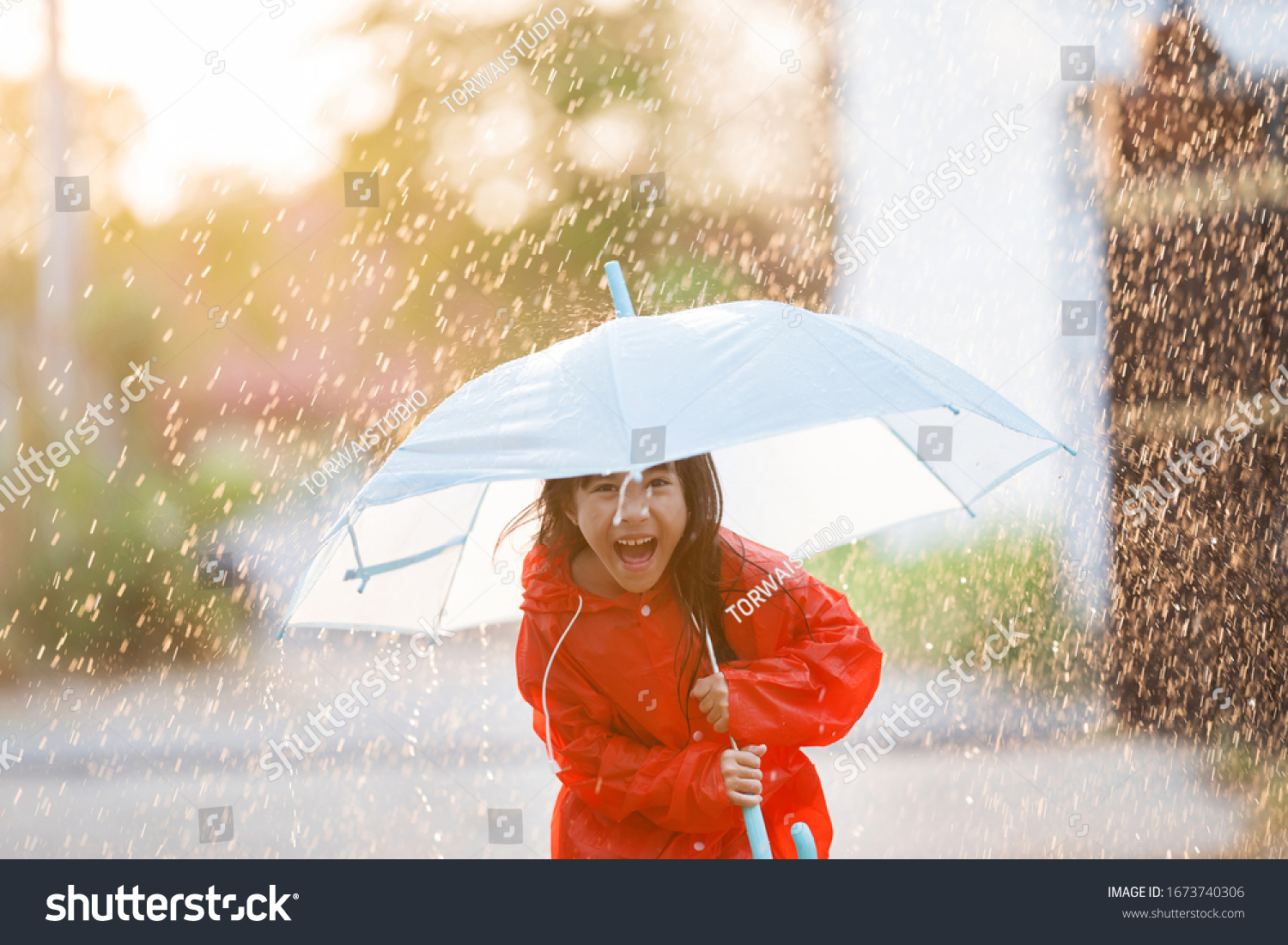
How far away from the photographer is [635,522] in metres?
1.57

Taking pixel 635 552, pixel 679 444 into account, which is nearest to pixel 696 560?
pixel 635 552

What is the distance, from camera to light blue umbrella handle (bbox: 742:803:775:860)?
1550 millimetres

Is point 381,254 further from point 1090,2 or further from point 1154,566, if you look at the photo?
point 1154,566

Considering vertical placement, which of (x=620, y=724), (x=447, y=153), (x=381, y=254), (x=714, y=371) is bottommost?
(x=620, y=724)

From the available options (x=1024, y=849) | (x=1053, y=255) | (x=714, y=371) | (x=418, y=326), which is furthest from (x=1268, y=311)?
(x=418, y=326)

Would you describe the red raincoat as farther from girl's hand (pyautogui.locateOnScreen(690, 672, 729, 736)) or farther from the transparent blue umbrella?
the transparent blue umbrella

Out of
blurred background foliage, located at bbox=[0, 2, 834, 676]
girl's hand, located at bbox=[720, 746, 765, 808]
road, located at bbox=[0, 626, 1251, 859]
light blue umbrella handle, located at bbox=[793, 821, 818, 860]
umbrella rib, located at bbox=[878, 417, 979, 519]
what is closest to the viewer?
girl's hand, located at bbox=[720, 746, 765, 808]

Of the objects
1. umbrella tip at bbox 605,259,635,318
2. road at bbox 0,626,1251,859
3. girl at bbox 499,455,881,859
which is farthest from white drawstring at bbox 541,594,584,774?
road at bbox 0,626,1251,859

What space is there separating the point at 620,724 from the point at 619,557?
0.34 m

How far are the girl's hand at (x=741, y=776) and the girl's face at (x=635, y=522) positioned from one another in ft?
1.02

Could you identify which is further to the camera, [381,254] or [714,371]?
[381,254]

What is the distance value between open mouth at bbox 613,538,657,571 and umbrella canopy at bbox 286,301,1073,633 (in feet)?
0.75

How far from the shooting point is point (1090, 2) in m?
4.45

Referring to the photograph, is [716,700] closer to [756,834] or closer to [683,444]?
[756,834]
